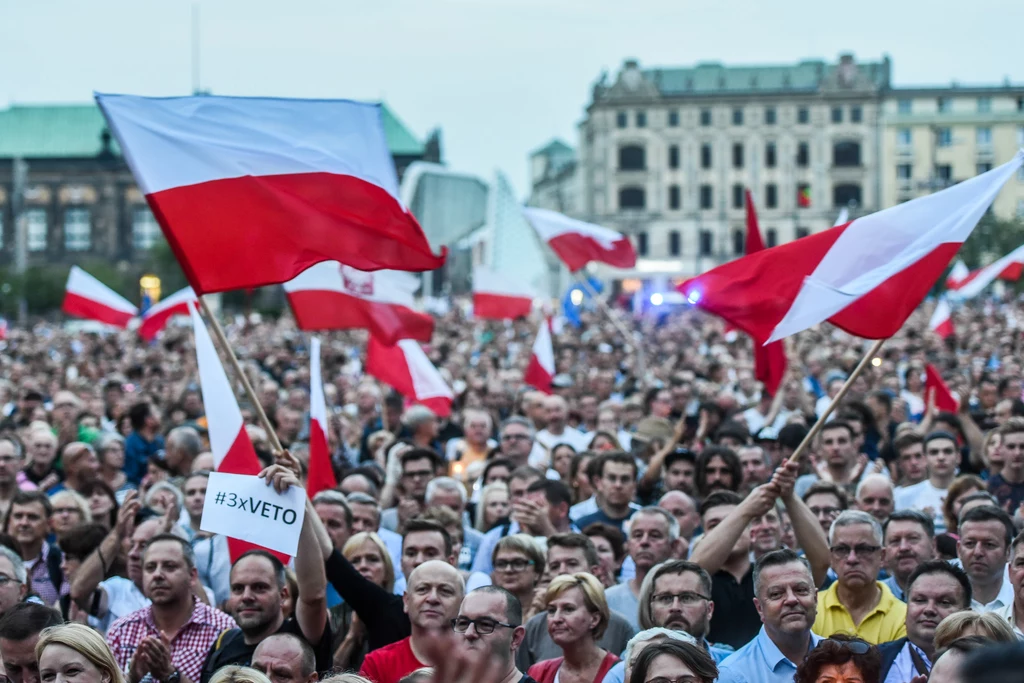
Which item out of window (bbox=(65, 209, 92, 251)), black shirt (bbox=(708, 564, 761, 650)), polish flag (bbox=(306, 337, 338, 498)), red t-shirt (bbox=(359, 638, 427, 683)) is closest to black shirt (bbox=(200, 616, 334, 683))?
red t-shirt (bbox=(359, 638, 427, 683))

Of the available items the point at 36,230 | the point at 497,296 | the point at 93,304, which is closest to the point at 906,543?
the point at 497,296

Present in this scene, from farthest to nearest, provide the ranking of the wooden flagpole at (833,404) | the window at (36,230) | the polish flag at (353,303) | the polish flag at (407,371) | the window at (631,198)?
1. the window at (36,230)
2. the window at (631,198)
3. the polish flag at (407,371)
4. the polish flag at (353,303)
5. the wooden flagpole at (833,404)

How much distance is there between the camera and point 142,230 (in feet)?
328

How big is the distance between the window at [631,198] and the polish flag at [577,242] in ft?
272

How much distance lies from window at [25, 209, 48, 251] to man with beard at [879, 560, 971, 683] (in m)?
98.6

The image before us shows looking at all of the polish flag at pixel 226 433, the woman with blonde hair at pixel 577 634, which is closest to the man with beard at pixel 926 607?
the woman with blonde hair at pixel 577 634

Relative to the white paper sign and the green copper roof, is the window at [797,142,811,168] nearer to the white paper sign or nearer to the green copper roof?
the green copper roof

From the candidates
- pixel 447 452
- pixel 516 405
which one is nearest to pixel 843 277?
pixel 447 452

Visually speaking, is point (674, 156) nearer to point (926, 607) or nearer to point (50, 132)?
point (50, 132)

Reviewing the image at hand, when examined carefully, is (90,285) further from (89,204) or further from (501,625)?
(89,204)

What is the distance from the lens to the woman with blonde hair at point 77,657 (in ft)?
16.6

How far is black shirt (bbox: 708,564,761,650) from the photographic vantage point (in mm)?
6730

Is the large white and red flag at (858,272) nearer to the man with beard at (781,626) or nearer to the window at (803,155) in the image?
the man with beard at (781,626)

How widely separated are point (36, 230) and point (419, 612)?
9908cm
